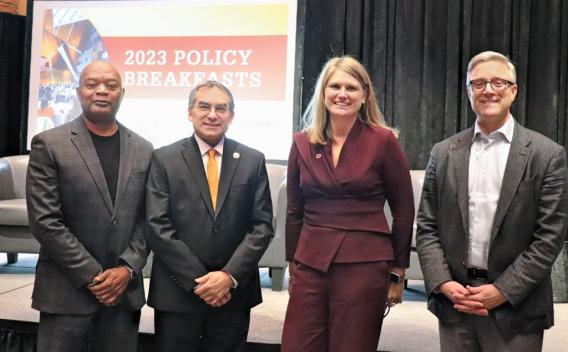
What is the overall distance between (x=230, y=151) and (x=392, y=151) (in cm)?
60

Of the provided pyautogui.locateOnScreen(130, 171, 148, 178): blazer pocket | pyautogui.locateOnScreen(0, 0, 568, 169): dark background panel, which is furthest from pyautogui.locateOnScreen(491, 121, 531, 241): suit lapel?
pyautogui.locateOnScreen(0, 0, 568, 169): dark background panel

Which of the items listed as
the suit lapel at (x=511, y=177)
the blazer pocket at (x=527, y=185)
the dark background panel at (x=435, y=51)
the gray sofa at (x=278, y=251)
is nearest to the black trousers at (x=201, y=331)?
the suit lapel at (x=511, y=177)

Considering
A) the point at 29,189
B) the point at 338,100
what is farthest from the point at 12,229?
the point at 338,100

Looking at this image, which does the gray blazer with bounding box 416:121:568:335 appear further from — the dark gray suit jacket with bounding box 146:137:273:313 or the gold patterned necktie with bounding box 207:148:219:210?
the gold patterned necktie with bounding box 207:148:219:210

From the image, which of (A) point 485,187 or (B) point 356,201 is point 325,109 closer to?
(B) point 356,201

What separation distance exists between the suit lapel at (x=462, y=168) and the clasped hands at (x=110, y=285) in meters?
1.18

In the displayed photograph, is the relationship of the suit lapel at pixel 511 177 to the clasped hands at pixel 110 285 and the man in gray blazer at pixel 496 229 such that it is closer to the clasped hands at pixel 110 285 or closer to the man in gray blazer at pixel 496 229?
the man in gray blazer at pixel 496 229

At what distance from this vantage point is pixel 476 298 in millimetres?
1774

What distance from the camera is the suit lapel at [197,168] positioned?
2.06 meters

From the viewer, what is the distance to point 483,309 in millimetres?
1772

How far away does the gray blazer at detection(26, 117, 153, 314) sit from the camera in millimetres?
2000

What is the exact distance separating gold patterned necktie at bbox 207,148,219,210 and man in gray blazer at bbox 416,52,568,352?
765 mm

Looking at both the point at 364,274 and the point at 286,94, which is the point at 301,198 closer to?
the point at 364,274

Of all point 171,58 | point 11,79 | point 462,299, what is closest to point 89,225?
point 462,299
